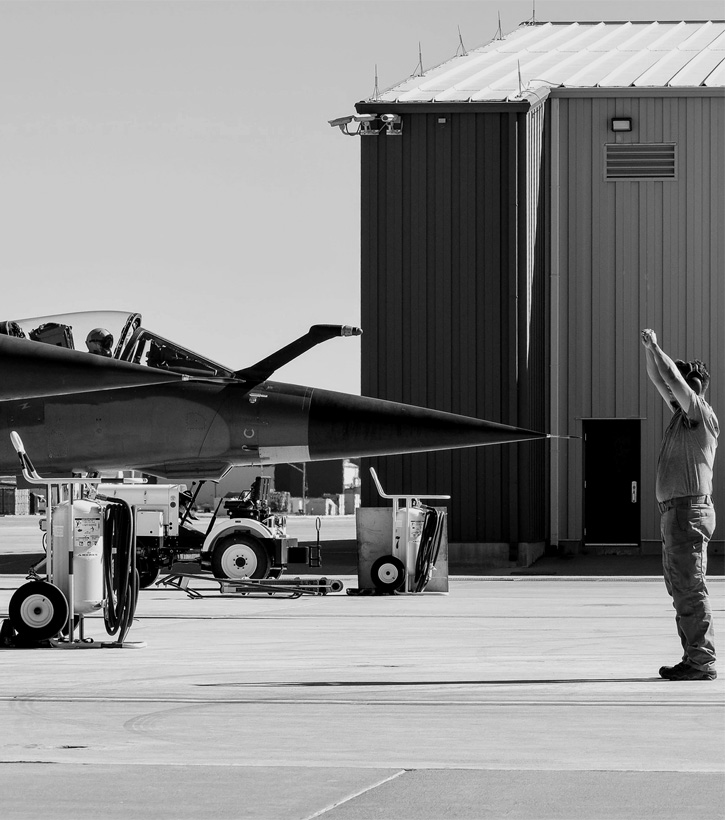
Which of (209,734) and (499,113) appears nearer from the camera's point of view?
(209,734)

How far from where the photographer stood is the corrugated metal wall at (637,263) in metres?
26.7

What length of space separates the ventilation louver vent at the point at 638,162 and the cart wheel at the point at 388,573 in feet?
42.7

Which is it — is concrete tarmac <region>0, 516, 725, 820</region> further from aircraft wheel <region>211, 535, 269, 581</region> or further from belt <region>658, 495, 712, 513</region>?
aircraft wheel <region>211, 535, 269, 581</region>

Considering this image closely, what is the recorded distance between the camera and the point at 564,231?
27.0 m

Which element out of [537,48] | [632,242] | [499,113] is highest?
[537,48]

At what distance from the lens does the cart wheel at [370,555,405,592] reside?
16.7 metres

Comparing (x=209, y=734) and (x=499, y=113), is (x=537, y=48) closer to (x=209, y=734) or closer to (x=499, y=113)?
(x=499, y=113)

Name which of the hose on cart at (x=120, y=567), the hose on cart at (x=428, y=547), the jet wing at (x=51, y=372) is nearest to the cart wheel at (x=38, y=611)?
the hose on cart at (x=120, y=567)

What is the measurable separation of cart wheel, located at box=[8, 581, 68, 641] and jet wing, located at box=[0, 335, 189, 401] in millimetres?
2798

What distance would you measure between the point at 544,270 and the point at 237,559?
493 inches

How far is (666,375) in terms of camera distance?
7.93 meters

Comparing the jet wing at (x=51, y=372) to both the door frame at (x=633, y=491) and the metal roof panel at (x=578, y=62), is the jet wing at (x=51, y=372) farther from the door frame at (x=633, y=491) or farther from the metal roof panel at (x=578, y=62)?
the door frame at (x=633, y=491)

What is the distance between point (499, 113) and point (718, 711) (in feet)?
63.7

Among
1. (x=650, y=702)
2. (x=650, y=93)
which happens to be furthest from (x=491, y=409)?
(x=650, y=702)
